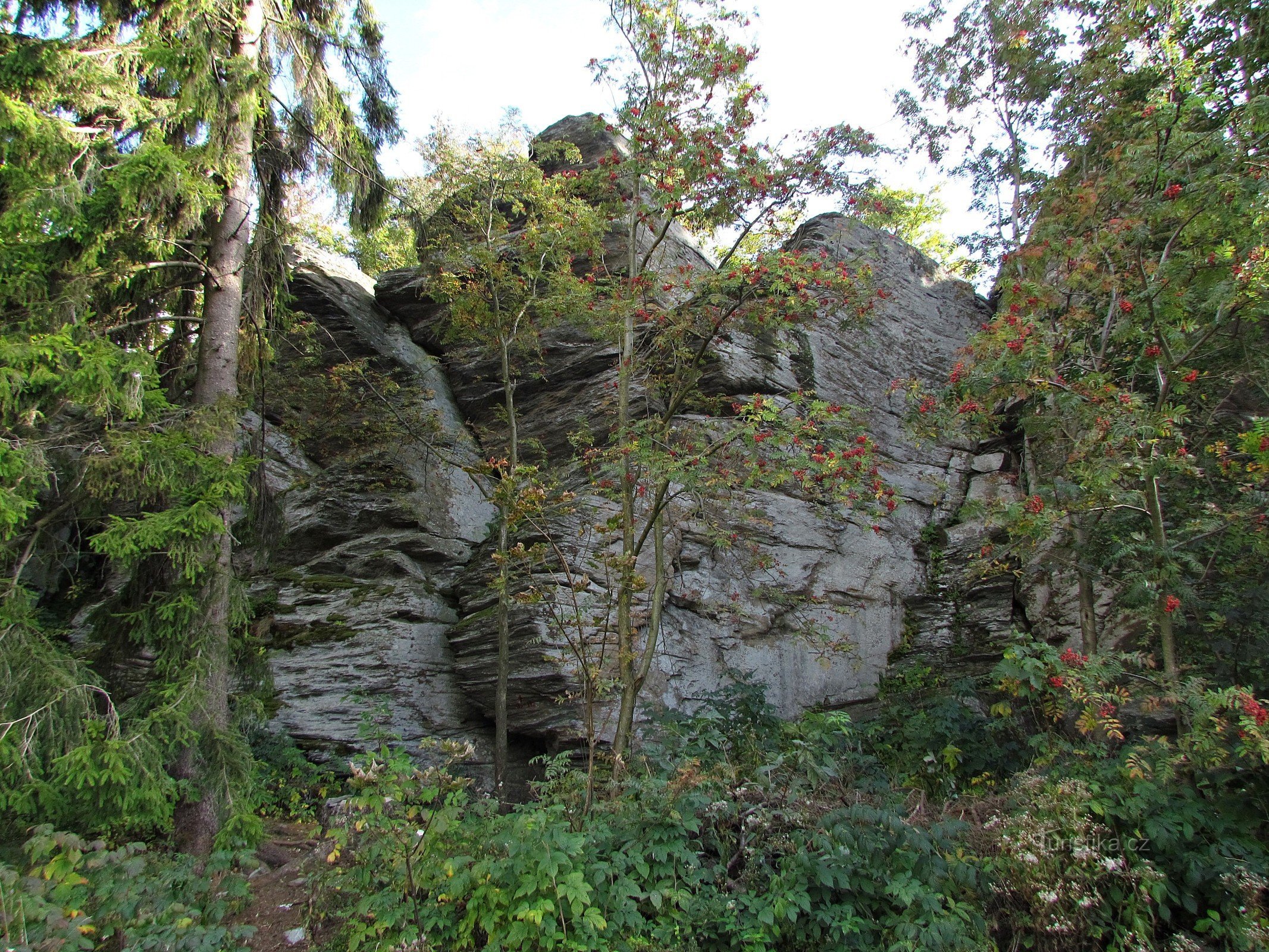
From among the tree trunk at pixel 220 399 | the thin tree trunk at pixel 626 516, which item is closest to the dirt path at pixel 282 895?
the tree trunk at pixel 220 399

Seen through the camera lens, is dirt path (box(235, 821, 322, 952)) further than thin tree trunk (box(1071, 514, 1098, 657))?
No

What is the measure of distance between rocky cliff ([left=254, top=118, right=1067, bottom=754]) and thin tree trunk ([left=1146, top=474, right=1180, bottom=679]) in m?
2.51

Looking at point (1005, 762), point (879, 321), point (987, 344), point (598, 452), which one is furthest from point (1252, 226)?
point (879, 321)

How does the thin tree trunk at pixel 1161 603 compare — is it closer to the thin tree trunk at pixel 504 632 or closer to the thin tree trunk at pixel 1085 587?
the thin tree trunk at pixel 1085 587

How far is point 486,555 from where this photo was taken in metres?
9.90

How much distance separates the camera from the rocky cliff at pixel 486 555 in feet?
27.9

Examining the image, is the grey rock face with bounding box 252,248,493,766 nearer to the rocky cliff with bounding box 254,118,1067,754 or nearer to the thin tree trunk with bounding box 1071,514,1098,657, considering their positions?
the rocky cliff with bounding box 254,118,1067,754

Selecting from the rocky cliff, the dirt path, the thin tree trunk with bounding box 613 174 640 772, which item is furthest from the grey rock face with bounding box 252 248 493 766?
the thin tree trunk with bounding box 613 174 640 772

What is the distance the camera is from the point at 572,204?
8.89 meters

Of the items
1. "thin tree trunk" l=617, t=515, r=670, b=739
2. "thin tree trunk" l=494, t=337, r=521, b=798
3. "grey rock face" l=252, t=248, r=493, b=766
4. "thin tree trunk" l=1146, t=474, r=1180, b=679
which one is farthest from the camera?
"grey rock face" l=252, t=248, r=493, b=766

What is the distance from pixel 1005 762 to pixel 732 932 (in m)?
3.99

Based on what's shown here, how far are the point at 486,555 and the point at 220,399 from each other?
4.65 m

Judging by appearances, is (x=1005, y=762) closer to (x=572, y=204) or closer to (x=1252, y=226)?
(x=1252, y=226)

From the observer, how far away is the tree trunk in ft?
17.3
